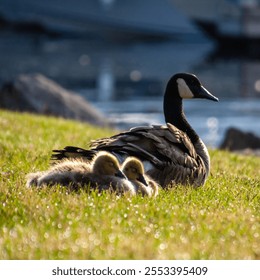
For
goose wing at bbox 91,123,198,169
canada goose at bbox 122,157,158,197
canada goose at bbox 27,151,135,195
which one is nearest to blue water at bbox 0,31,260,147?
goose wing at bbox 91,123,198,169

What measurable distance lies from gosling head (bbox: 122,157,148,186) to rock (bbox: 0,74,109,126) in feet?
50.7

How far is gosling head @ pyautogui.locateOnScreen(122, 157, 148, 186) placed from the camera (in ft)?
27.7

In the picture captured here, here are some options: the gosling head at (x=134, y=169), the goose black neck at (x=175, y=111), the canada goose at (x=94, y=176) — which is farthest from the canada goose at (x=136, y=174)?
the goose black neck at (x=175, y=111)

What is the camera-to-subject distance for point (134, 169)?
845 centimetres

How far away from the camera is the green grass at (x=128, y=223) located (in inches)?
252

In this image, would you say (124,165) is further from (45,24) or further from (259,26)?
(45,24)

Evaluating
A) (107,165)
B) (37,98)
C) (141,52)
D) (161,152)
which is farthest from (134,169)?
(141,52)

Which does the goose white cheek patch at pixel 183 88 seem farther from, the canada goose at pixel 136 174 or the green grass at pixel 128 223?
the canada goose at pixel 136 174

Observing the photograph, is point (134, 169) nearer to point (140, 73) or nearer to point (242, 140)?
point (242, 140)

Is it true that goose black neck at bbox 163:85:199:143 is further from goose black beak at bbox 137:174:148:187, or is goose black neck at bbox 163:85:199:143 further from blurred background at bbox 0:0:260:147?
blurred background at bbox 0:0:260:147

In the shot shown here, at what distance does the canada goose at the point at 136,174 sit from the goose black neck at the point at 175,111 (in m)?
2.11

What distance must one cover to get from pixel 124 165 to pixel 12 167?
2.27 metres

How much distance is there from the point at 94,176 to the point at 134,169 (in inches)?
18.2

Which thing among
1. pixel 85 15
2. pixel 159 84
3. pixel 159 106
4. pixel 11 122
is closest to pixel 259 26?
pixel 85 15
